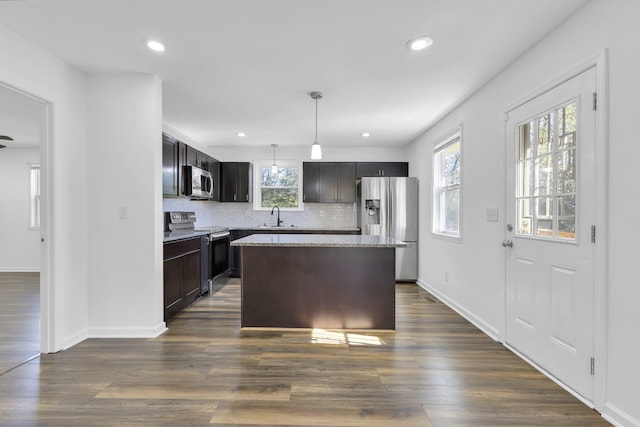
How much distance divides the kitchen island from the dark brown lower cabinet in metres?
0.80

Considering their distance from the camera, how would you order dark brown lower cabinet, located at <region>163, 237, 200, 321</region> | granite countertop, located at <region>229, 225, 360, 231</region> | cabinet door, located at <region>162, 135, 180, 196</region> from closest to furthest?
1. dark brown lower cabinet, located at <region>163, 237, 200, 321</region>
2. cabinet door, located at <region>162, 135, 180, 196</region>
3. granite countertop, located at <region>229, 225, 360, 231</region>

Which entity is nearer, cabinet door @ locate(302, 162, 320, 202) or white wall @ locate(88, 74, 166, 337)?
white wall @ locate(88, 74, 166, 337)

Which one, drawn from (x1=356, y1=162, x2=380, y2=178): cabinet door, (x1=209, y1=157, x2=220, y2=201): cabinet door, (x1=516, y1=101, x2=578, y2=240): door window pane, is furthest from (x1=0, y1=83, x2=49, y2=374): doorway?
(x1=356, y1=162, x2=380, y2=178): cabinet door

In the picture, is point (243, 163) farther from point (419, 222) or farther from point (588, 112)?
point (588, 112)

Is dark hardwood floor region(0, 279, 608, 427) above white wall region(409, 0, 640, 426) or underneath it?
underneath

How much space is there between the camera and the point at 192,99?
357cm

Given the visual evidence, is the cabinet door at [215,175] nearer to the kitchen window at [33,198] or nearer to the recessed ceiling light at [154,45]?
the recessed ceiling light at [154,45]

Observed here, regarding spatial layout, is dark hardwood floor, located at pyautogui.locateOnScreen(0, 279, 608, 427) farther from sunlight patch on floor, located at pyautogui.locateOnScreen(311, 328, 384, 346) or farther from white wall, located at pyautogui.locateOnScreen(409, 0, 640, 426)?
white wall, located at pyautogui.locateOnScreen(409, 0, 640, 426)

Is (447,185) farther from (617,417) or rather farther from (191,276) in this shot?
(191,276)

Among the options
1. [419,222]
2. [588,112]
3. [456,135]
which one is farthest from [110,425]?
[419,222]

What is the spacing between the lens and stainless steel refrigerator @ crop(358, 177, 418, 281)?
527cm

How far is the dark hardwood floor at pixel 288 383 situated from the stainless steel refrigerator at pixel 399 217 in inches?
86.2

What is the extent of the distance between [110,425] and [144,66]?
2672mm

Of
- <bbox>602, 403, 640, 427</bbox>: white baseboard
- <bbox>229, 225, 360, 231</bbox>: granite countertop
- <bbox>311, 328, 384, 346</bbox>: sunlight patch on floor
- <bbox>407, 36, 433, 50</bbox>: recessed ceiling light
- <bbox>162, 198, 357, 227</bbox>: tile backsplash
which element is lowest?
<bbox>311, 328, 384, 346</bbox>: sunlight patch on floor
